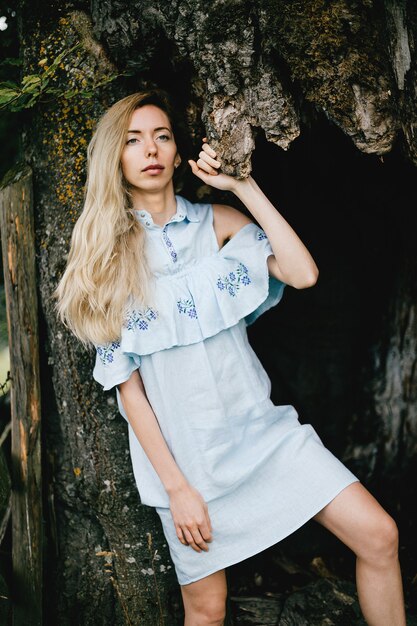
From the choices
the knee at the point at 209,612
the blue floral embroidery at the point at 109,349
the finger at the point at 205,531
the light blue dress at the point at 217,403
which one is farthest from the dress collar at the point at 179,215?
the knee at the point at 209,612

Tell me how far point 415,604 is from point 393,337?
1.31 m

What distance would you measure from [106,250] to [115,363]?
1.38 feet

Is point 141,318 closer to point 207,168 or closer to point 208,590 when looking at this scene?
point 207,168

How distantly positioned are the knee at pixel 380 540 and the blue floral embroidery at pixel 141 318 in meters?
1.06

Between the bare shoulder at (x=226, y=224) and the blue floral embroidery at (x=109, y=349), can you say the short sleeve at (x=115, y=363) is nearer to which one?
the blue floral embroidery at (x=109, y=349)

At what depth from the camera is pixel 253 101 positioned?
7.69ft

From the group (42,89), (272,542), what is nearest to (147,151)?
(42,89)

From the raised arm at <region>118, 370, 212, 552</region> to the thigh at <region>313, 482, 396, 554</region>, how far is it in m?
0.44

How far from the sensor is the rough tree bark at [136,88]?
225 cm

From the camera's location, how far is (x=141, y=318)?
241 cm

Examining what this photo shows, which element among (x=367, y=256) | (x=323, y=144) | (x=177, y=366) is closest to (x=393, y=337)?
(x=367, y=256)

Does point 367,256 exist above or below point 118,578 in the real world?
above

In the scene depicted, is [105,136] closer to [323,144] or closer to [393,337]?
[323,144]

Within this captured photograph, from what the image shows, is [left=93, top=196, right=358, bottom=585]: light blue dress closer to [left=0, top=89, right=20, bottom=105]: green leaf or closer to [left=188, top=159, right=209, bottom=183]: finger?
[left=188, top=159, right=209, bottom=183]: finger
